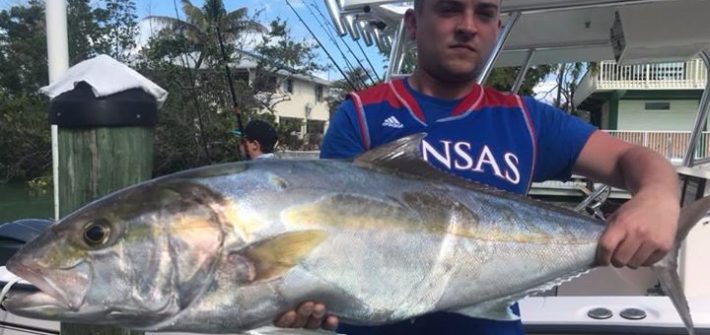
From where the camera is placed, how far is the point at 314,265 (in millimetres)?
1453

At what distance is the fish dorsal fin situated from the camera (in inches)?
65.8

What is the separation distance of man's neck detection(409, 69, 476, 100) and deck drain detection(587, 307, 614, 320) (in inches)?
65.4

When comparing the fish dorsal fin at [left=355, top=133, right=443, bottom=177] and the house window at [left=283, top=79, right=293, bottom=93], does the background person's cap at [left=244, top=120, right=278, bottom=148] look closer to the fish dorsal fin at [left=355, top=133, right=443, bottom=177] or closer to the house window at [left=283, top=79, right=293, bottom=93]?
the fish dorsal fin at [left=355, top=133, right=443, bottom=177]

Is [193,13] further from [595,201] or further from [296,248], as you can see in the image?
[296,248]

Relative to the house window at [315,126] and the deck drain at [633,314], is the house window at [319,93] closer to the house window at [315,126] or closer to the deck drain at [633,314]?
the house window at [315,126]

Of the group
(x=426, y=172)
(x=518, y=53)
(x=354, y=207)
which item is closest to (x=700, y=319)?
(x=426, y=172)

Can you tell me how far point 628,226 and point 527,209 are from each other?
0.24 meters

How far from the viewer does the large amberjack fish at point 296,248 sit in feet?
4.54

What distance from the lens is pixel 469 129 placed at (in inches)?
74.3

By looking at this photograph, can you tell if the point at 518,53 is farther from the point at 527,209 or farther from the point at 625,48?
the point at 527,209

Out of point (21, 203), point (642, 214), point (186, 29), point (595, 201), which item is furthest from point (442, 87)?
point (186, 29)

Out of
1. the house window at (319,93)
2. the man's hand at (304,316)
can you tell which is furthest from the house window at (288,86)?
the man's hand at (304,316)

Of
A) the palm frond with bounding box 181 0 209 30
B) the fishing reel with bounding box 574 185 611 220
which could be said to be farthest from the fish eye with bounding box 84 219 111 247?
the palm frond with bounding box 181 0 209 30

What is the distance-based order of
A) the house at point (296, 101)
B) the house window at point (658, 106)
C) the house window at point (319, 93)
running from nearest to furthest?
the house window at point (658, 106) < the house at point (296, 101) < the house window at point (319, 93)
